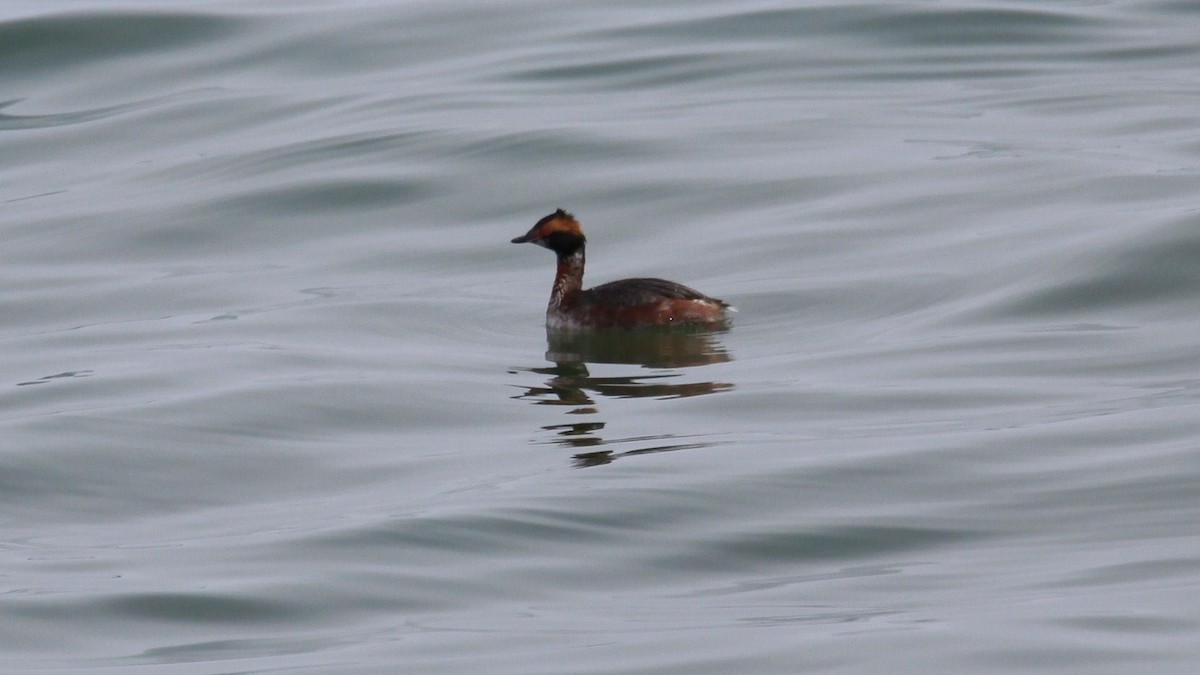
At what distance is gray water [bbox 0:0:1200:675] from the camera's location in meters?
7.68

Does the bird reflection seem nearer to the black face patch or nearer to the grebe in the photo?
the grebe

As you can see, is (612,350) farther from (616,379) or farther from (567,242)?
(567,242)

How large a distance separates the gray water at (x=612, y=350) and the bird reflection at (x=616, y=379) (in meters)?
0.05

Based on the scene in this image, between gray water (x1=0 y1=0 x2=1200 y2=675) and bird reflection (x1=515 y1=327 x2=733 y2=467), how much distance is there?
54 millimetres

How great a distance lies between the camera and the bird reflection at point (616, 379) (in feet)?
34.1

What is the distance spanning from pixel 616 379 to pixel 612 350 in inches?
39.6

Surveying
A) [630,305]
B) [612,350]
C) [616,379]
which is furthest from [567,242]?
[616,379]

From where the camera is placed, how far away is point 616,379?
12.5m

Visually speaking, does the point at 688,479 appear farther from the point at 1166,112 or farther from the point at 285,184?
the point at 1166,112

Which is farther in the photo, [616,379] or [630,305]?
[630,305]

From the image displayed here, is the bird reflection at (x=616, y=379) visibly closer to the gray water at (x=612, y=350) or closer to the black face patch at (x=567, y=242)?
the gray water at (x=612, y=350)

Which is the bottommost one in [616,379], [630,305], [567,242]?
[616,379]

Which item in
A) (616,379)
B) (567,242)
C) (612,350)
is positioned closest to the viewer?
(616,379)

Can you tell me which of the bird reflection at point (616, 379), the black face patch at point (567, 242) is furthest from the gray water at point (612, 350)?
the black face patch at point (567, 242)
